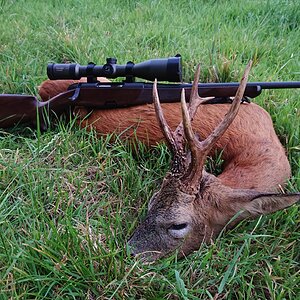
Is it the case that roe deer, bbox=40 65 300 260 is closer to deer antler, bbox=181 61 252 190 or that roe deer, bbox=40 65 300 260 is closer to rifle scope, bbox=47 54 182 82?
deer antler, bbox=181 61 252 190

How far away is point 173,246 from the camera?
3.03m

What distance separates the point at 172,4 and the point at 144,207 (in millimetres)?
4483

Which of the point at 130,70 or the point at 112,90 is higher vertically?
the point at 130,70

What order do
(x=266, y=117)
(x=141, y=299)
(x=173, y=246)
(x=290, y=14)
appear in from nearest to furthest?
(x=141, y=299), (x=173, y=246), (x=266, y=117), (x=290, y=14)

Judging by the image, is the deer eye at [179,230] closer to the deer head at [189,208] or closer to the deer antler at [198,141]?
the deer head at [189,208]

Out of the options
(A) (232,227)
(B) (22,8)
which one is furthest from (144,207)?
(B) (22,8)

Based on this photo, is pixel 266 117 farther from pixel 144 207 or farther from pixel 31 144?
pixel 31 144

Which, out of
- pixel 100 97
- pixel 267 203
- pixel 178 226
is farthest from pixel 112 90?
pixel 267 203

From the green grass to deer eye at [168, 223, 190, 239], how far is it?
14 centimetres

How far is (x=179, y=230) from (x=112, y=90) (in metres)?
1.49

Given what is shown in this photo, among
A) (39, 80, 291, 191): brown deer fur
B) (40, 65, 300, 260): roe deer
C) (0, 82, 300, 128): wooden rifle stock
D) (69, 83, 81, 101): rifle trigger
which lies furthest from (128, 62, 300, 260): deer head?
(69, 83, 81, 101): rifle trigger

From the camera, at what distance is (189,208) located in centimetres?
302

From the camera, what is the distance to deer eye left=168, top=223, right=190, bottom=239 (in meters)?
3.02

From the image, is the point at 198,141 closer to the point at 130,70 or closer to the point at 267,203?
Answer: the point at 267,203
